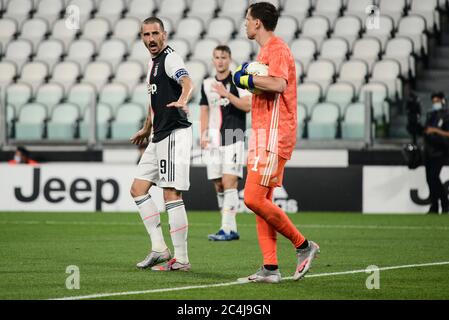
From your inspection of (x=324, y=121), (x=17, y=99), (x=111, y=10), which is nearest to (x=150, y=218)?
(x=324, y=121)

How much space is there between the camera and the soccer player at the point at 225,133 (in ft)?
39.4

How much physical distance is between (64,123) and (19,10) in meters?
6.65

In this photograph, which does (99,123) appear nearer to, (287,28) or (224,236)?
(287,28)

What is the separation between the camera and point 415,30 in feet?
66.7

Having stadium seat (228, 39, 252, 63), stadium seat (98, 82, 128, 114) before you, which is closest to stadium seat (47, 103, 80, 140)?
stadium seat (98, 82, 128, 114)

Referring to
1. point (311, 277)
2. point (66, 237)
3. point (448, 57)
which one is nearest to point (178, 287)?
point (311, 277)

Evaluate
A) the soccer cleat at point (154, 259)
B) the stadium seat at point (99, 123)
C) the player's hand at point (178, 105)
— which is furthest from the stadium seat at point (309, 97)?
the player's hand at point (178, 105)

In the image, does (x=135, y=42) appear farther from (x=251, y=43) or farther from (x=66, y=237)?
(x=66, y=237)

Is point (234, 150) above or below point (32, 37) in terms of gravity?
below

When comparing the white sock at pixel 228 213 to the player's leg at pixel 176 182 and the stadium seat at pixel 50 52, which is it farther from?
the stadium seat at pixel 50 52

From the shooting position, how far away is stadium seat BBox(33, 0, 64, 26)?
23891 mm

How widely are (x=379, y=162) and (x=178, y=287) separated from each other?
35.9ft

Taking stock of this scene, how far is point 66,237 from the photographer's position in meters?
12.1
